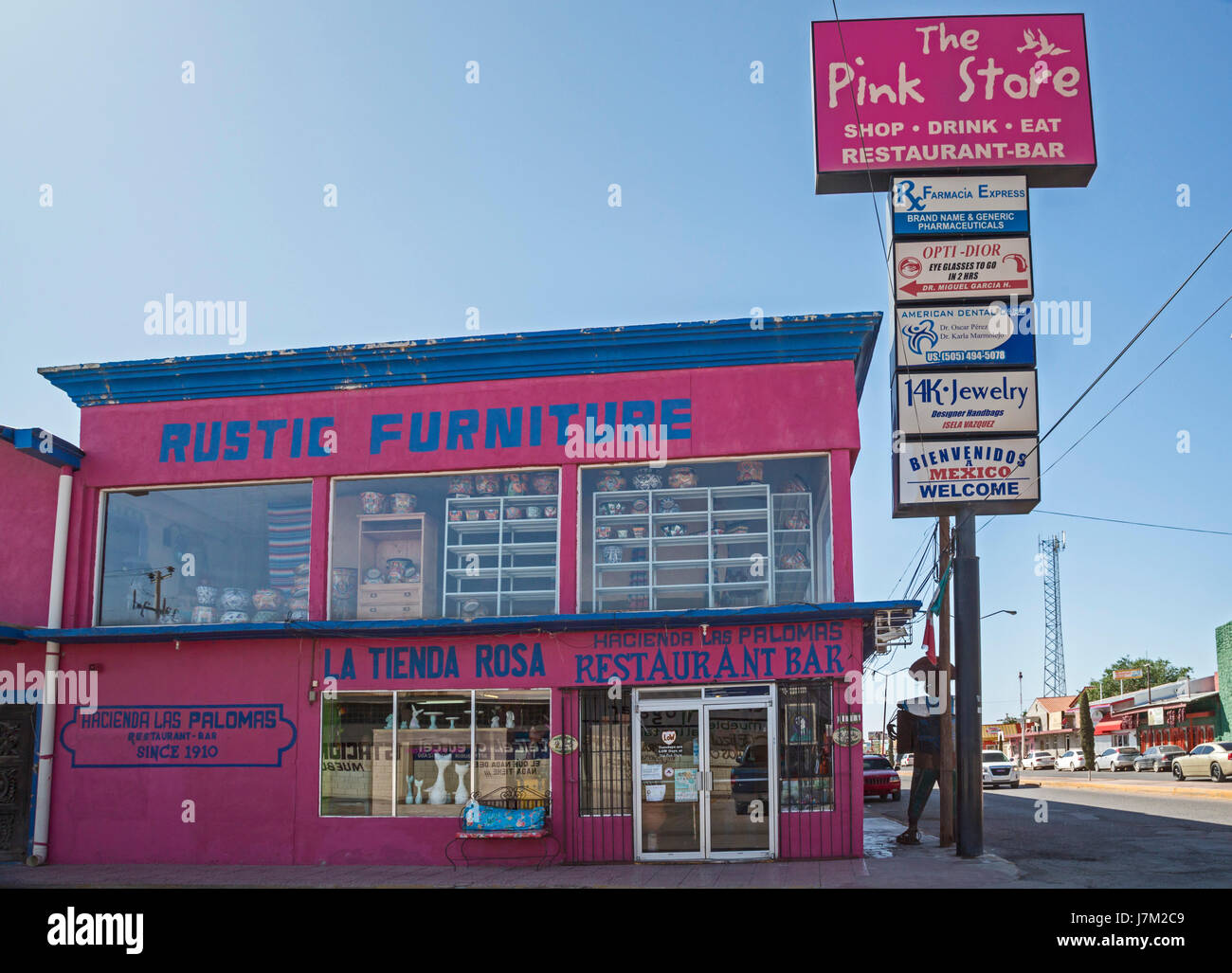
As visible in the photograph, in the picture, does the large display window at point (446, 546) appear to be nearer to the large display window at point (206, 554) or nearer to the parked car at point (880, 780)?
the large display window at point (206, 554)

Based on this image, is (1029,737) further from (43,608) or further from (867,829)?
(43,608)

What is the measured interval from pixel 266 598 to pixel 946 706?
34.6 feet

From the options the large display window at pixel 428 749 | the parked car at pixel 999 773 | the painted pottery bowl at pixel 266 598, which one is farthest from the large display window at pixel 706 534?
the parked car at pixel 999 773

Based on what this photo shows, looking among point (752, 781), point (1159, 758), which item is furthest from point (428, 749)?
point (1159, 758)

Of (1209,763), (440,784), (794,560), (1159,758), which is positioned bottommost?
(1159,758)

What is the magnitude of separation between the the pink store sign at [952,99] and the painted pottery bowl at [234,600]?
36.4 feet

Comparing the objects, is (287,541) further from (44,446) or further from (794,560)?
(794,560)

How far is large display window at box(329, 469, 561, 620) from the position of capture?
57.2 feet

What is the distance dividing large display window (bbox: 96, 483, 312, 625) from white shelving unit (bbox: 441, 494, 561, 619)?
2.33 meters

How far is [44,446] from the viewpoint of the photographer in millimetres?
17766

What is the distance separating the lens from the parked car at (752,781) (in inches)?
632

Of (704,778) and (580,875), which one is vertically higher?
(704,778)

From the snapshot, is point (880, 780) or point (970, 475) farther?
point (880, 780)
